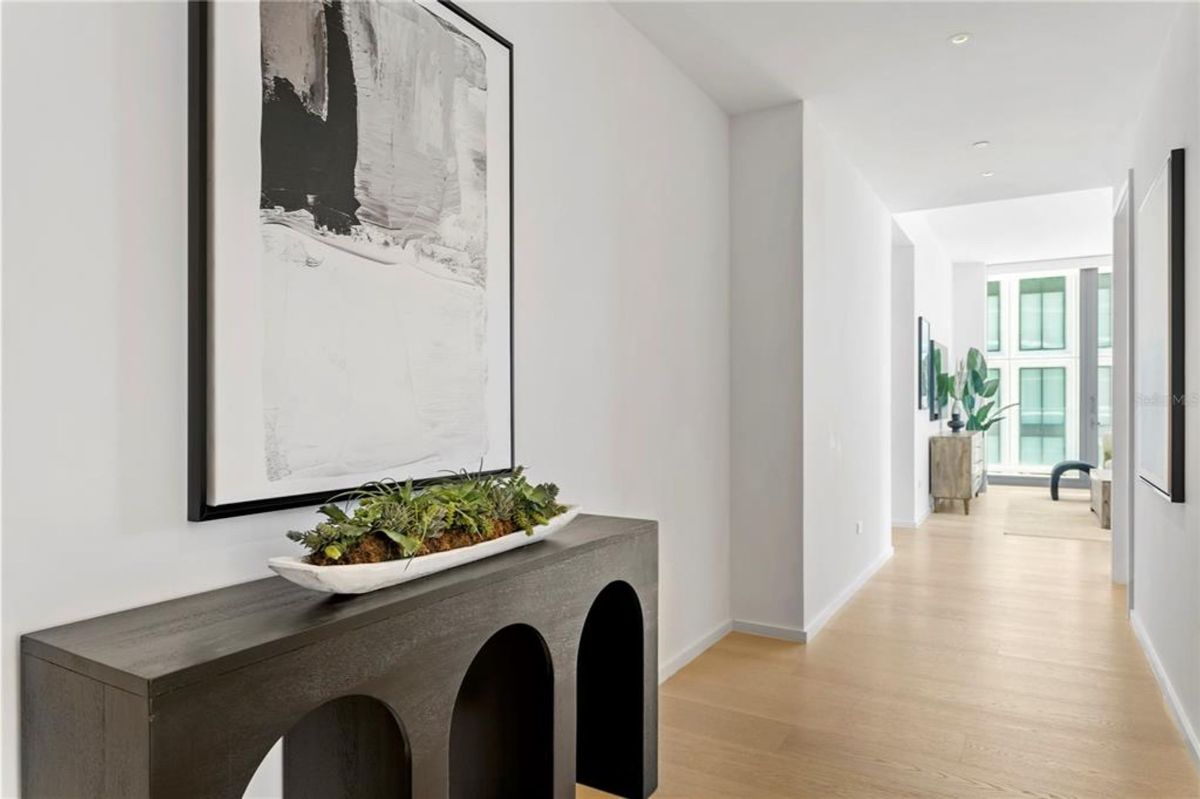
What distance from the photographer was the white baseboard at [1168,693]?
98.1 inches

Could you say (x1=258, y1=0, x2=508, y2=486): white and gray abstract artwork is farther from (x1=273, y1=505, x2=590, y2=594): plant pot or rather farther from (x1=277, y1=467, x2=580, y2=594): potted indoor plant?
(x1=273, y1=505, x2=590, y2=594): plant pot

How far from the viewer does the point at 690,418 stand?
3445mm

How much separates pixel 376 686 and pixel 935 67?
3254 millimetres

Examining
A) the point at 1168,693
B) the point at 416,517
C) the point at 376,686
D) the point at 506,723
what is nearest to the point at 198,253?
the point at 416,517

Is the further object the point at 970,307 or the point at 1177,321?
the point at 970,307

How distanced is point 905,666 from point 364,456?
8.59 feet

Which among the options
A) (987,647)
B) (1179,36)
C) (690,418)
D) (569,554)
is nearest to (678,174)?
(690,418)

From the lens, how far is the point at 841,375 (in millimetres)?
4438

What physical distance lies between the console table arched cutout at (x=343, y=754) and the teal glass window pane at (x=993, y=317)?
9975mm

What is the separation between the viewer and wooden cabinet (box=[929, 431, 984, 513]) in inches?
293

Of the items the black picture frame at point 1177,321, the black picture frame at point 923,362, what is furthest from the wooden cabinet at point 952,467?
the black picture frame at point 1177,321

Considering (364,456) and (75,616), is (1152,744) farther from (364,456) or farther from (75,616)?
(75,616)

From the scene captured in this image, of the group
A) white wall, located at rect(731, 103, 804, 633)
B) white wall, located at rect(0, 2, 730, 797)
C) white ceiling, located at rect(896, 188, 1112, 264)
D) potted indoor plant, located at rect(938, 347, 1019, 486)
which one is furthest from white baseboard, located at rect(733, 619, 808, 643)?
potted indoor plant, located at rect(938, 347, 1019, 486)

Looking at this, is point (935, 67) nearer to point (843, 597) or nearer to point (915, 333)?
point (843, 597)
